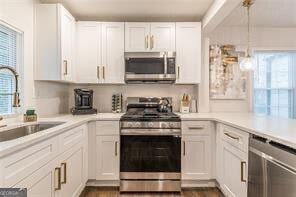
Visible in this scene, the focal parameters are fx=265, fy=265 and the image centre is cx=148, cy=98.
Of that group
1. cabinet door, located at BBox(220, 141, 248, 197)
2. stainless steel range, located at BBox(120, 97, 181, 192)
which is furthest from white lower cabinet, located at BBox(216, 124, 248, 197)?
stainless steel range, located at BBox(120, 97, 181, 192)

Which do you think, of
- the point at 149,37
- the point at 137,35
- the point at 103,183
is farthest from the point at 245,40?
the point at 103,183

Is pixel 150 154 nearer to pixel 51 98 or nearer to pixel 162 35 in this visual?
pixel 51 98

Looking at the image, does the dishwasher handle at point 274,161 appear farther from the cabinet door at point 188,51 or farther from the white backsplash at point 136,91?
the white backsplash at point 136,91

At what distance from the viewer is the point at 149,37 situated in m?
3.63

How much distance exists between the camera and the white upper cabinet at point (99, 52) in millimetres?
3637

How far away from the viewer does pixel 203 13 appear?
356 centimetres

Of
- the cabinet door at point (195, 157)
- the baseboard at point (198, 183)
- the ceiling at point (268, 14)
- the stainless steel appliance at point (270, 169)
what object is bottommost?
the baseboard at point (198, 183)

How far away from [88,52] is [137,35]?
2.33 ft

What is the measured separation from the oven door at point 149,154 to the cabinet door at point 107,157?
9 centimetres

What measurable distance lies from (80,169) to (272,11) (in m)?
3.06

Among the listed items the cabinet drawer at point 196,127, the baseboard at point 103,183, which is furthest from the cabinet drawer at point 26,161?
the cabinet drawer at point 196,127

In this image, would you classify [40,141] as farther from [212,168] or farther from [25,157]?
[212,168]

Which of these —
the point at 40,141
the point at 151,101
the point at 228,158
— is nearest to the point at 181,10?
the point at 151,101

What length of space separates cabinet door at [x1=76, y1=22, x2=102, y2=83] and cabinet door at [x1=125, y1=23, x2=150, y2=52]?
41 cm
